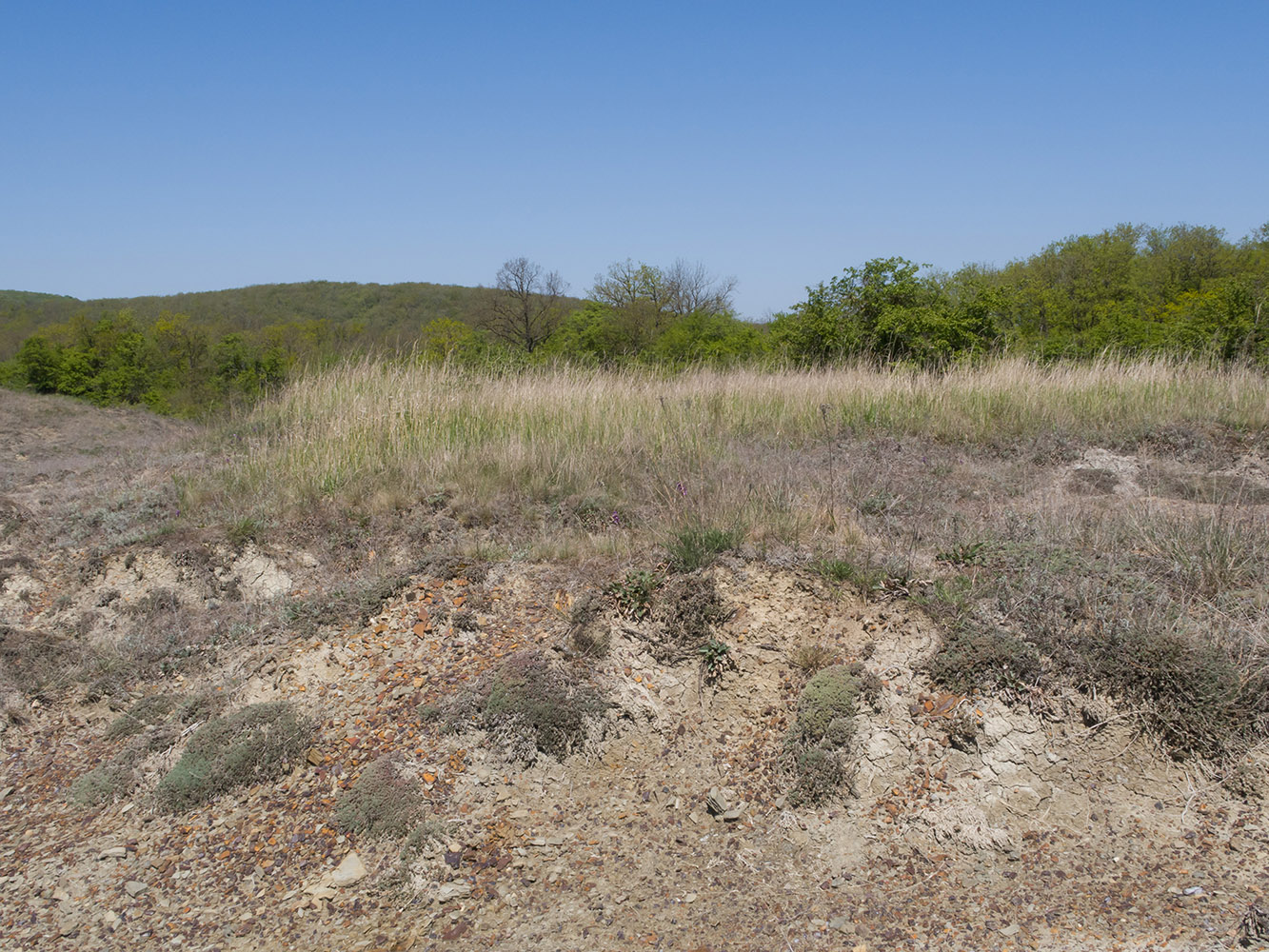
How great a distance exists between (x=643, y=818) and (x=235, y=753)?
2.11 meters

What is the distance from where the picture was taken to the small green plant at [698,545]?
4.66 m

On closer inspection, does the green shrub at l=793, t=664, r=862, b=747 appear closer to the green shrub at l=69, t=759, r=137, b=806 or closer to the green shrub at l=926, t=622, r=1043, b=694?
the green shrub at l=926, t=622, r=1043, b=694

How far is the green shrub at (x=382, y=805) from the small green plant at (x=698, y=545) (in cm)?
188

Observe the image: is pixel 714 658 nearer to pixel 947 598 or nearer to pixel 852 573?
pixel 852 573

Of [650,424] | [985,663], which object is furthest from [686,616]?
[650,424]

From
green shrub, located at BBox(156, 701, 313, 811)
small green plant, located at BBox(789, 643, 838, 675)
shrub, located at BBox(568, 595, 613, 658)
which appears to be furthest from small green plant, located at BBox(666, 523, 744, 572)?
green shrub, located at BBox(156, 701, 313, 811)

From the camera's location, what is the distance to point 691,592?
14.7 feet

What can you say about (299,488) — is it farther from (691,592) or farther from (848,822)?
(848,822)

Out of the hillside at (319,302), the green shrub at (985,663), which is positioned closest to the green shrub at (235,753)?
the green shrub at (985,663)

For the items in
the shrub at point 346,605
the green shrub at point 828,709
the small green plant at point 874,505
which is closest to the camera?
the green shrub at point 828,709

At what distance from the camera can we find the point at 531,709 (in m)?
4.02

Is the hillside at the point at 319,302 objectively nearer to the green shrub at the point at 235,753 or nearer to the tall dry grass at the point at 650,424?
the tall dry grass at the point at 650,424

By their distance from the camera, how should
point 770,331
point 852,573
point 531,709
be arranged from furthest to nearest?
point 770,331 < point 852,573 < point 531,709

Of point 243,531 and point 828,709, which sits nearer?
point 828,709
